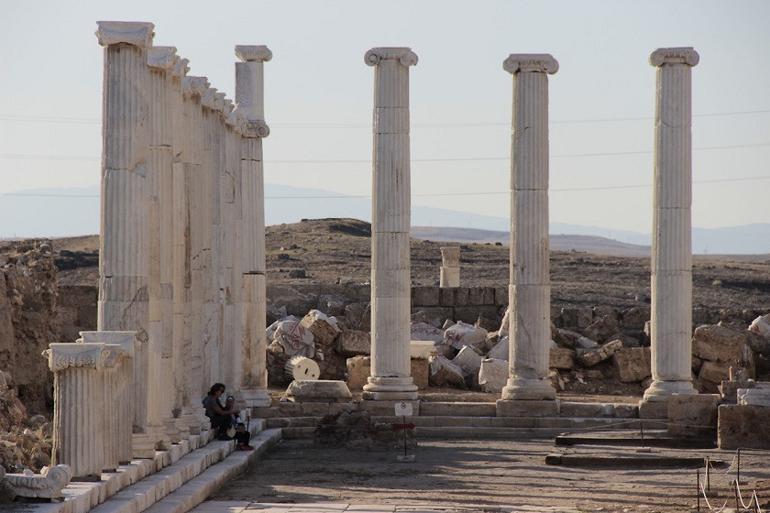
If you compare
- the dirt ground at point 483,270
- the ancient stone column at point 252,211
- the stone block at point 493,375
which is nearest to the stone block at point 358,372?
the stone block at point 493,375

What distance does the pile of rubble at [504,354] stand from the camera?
3884 cm

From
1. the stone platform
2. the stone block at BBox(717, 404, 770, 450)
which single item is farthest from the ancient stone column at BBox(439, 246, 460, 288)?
the stone block at BBox(717, 404, 770, 450)

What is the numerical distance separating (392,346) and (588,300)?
30189mm

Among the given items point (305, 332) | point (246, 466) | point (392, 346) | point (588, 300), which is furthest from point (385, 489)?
point (588, 300)

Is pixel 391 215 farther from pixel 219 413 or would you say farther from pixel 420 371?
pixel 219 413

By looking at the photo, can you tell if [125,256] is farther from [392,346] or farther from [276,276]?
Answer: [276,276]

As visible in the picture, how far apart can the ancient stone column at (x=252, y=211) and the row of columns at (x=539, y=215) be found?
8.06 ft

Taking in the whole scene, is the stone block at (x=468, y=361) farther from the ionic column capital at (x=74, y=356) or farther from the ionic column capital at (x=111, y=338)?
the ionic column capital at (x=74, y=356)

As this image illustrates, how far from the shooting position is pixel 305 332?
40719mm

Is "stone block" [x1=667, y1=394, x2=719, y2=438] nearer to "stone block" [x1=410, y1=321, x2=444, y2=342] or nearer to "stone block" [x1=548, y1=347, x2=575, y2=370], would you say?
"stone block" [x1=548, y1=347, x2=575, y2=370]

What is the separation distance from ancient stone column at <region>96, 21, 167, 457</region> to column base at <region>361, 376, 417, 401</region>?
1211 cm

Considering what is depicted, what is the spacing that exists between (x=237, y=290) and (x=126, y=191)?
38.5 feet

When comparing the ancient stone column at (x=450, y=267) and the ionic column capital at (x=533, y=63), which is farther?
the ancient stone column at (x=450, y=267)

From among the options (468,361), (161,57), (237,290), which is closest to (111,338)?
(161,57)
